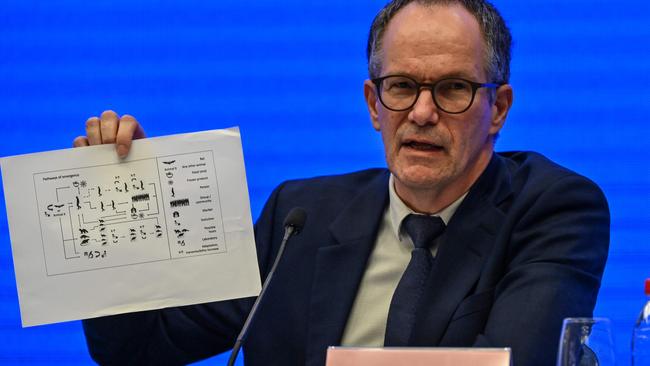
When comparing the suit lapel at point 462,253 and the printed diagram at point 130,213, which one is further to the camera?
the suit lapel at point 462,253

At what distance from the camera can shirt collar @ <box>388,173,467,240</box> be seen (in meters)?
2.74

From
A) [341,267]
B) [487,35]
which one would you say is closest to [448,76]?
[487,35]

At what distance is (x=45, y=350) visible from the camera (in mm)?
3742

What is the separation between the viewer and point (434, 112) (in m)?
2.60

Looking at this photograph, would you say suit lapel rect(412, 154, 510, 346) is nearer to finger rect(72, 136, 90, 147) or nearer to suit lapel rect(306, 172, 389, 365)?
suit lapel rect(306, 172, 389, 365)

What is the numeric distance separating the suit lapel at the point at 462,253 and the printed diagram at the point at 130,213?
507mm

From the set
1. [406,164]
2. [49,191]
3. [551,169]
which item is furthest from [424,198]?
[49,191]

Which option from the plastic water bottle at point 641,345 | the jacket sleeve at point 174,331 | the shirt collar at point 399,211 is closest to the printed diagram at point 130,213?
the jacket sleeve at point 174,331

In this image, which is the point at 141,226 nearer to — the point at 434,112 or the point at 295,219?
the point at 295,219

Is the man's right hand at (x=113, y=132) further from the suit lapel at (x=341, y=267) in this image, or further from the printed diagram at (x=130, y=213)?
the suit lapel at (x=341, y=267)

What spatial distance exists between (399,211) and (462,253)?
A: 23 centimetres

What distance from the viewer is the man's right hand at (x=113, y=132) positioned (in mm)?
2445

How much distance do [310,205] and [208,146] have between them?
60 centimetres

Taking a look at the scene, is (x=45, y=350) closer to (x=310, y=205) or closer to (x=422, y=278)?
(x=310, y=205)
